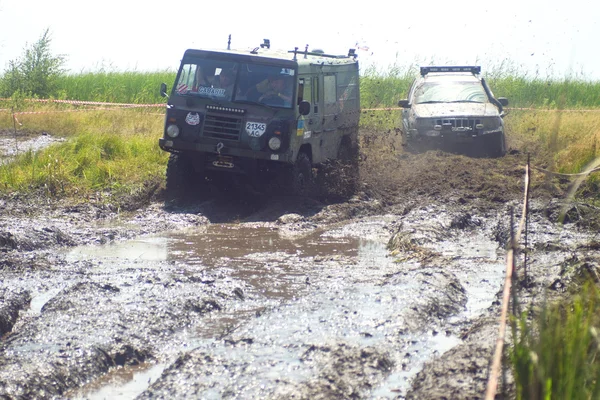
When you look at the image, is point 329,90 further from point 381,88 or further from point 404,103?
point 381,88

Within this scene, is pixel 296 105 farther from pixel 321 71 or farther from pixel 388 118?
pixel 388 118

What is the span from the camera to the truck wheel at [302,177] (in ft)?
39.1

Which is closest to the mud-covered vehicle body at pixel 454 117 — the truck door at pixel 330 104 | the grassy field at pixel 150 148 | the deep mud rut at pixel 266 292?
the grassy field at pixel 150 148

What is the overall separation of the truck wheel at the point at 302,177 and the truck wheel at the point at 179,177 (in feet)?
4.68

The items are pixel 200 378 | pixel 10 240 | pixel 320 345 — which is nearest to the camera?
pixel 200 378

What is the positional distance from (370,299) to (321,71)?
6.43 meters

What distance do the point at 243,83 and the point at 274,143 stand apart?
0.97 m

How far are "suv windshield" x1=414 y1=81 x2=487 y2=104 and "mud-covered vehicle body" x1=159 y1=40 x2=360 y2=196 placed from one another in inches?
191

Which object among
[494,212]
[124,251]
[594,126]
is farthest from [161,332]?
[594,126]

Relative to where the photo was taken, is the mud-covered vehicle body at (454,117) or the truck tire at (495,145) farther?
the truck tire at (495,145)

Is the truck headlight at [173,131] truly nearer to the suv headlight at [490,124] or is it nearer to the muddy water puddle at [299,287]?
the muddy water puddle at [299,287]

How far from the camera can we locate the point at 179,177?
39.3ft

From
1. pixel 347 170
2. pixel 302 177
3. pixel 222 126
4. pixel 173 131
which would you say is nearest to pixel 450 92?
pixel 347 170

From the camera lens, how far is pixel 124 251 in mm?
9008
